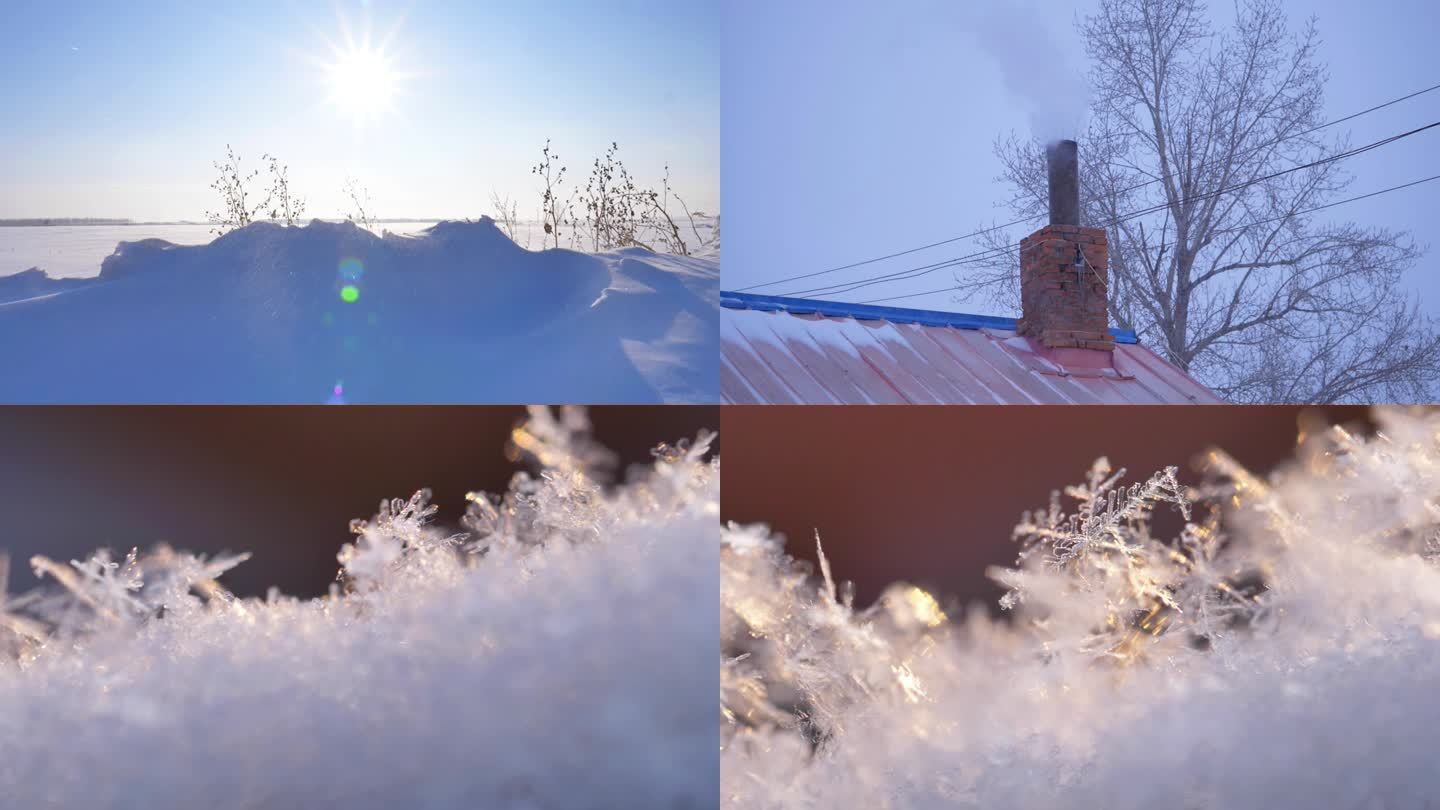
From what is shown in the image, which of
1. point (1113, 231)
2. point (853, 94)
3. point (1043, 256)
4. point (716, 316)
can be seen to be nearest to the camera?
point (716, 316)

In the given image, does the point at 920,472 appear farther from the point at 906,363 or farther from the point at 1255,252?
the point at 1255,252

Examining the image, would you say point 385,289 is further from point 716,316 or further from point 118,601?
point 118,601

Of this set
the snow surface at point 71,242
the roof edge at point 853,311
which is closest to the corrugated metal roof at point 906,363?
the roof edge at point 853,311

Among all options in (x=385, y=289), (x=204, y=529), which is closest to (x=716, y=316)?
(x=385, y=289)

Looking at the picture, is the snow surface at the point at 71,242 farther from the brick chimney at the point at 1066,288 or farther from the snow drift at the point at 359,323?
the brick chimney at the point at 1066,288

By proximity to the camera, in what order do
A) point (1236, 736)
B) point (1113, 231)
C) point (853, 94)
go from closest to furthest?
point (1236, 736)
point (1113, 231)
point (853, 94)

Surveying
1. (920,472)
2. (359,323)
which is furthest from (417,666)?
→ (359,323)
